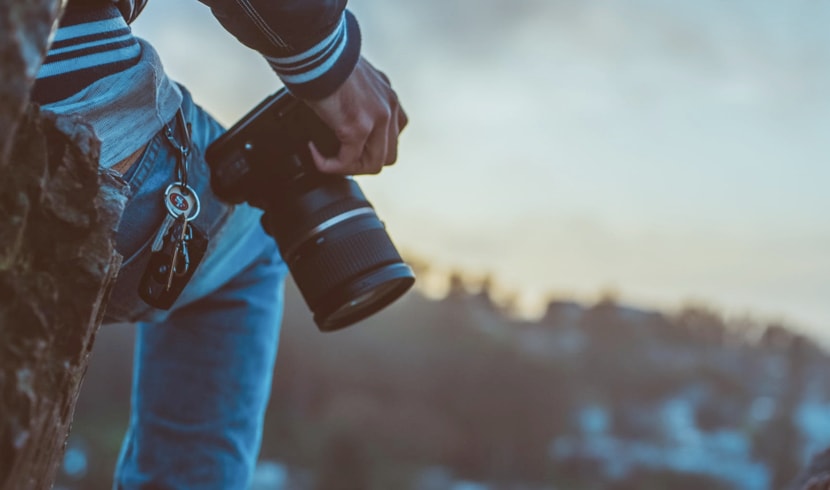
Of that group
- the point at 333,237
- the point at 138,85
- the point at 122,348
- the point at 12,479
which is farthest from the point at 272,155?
the point at 122,348

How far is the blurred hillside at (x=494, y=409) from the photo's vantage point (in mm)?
44656

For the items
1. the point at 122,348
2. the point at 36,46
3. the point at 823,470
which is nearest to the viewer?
the point at 36,46

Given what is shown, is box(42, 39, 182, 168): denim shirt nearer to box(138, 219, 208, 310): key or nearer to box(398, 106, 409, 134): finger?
A: box(138, 219, 208, 310): key

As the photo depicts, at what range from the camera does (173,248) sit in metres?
1.05

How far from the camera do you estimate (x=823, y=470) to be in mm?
1240

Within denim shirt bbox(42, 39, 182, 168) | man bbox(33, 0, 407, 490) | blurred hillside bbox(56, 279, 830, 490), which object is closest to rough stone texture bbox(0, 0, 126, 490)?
man bbox(33, 0, 407, 490)

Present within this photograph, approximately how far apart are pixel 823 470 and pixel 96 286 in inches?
41.0

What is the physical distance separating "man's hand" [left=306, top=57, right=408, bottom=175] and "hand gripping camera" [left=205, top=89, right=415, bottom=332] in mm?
40

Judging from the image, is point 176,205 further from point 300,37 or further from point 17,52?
point 17,52

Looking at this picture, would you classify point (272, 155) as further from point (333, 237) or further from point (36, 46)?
point (36, 46)

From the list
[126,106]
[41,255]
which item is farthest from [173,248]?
[41,255]

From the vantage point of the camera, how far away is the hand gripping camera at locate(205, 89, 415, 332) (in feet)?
4.19

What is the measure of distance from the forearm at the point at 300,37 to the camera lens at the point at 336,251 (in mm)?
206

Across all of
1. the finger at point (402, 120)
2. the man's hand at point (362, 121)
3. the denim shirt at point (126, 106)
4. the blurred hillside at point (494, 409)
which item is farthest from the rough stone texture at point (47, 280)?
the blurred hillside at point (494, 409)
